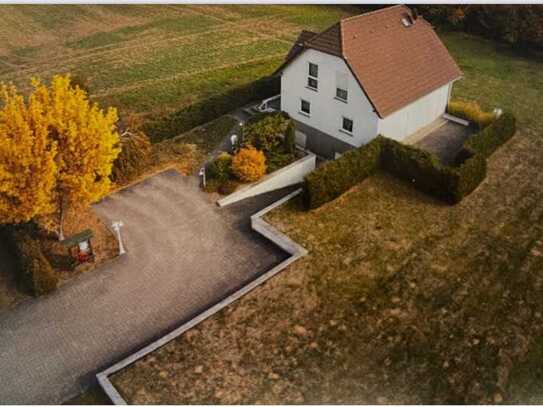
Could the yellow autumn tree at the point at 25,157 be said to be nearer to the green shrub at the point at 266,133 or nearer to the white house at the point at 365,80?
the green shrub at the point at 266,133

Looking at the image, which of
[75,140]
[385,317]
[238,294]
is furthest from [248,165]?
[385,317]

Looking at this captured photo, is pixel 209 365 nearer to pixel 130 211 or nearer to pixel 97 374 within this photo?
pixel 97 374

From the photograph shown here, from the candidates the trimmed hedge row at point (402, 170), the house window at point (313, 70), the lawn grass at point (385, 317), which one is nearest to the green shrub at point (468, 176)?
the trimmed hedge row at point (402, 170)

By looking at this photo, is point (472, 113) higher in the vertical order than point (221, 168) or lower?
higher

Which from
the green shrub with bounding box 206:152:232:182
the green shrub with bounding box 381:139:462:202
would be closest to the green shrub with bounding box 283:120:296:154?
the green shrub with bounding box 206:152:232:182

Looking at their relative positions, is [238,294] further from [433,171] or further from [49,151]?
[433,171]

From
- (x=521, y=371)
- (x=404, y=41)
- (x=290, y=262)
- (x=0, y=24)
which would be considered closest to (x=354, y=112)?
(x=404, y=41)
